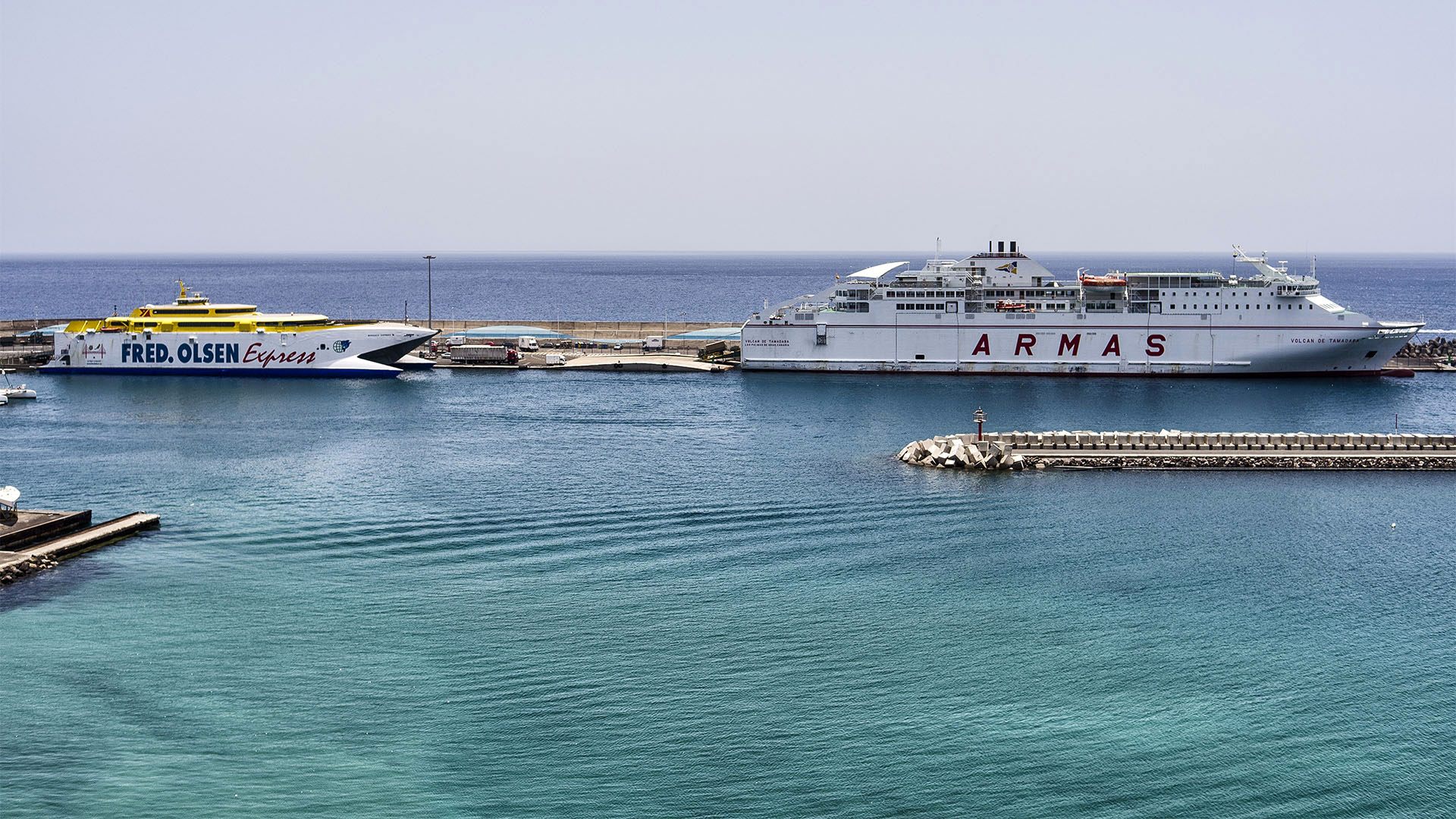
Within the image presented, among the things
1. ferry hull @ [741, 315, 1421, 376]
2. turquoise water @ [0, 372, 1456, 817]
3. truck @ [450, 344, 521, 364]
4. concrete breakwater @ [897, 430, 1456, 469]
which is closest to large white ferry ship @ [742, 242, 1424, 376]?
ferry hull @ [741, 315, 1421, 376]

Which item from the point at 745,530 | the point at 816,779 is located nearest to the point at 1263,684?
the point at 816,779

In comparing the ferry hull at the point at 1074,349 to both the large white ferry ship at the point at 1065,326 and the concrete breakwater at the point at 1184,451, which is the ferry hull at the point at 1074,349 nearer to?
the large white ferry ship at the point at 1065,326

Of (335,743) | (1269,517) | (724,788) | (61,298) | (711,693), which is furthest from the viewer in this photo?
(61,298)

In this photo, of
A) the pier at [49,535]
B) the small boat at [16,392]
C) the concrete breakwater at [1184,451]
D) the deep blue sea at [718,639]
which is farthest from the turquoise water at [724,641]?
the small boat at [16,392]

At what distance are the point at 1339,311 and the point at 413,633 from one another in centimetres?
5778

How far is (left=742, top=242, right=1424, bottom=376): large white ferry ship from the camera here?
67.3m

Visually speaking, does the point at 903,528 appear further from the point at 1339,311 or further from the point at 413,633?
the point at 1339,311

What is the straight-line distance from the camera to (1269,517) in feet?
119

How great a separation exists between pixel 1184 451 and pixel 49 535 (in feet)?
114

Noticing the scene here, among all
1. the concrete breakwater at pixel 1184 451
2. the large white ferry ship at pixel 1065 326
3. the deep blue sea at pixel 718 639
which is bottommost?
the deep blue sea at pixel 718 639

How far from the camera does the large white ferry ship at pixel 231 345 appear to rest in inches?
2788

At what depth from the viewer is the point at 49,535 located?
106ft

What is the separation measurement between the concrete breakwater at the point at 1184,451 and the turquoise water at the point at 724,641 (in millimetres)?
1087

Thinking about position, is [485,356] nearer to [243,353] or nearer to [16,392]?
[243,353]
